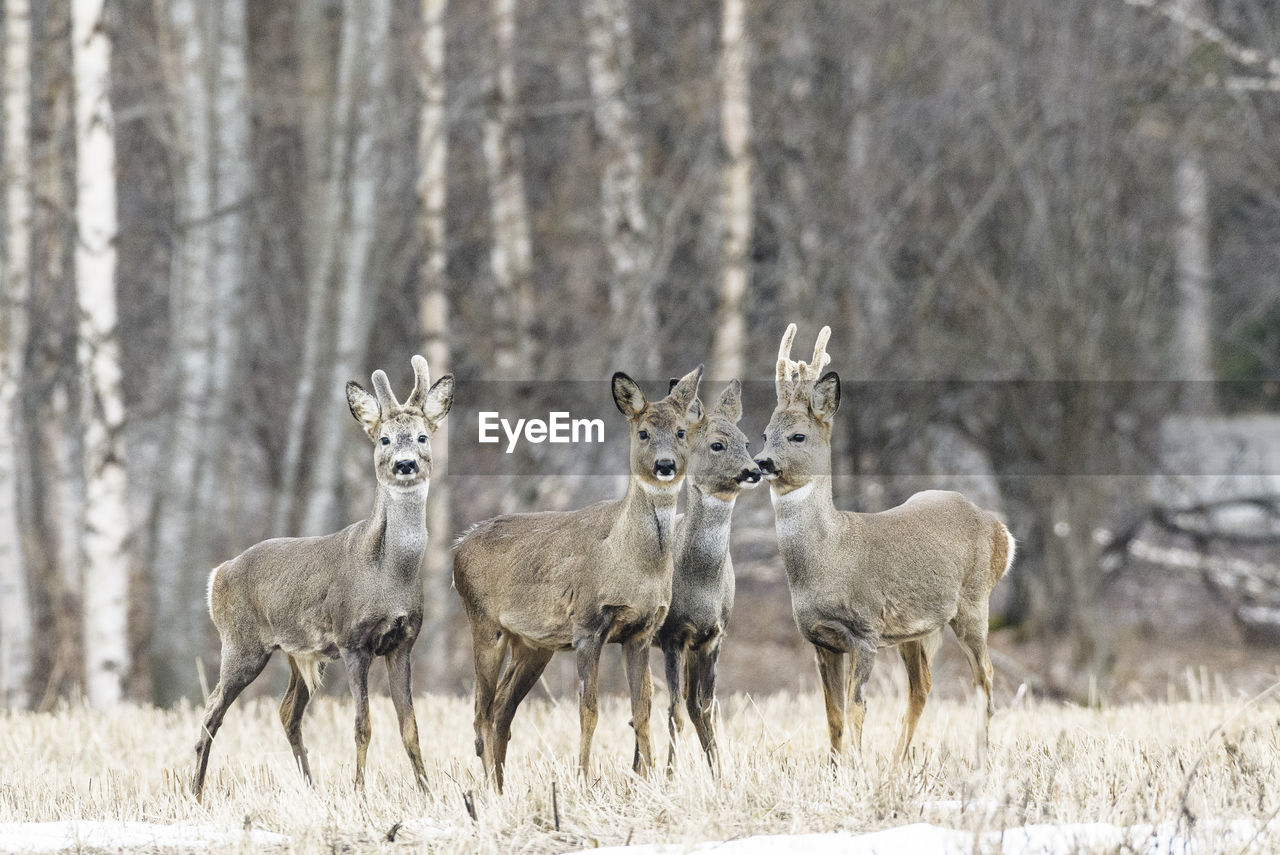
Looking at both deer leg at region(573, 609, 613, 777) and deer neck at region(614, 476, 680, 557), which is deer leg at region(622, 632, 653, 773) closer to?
deer leg at region(573, 609, 613, 777)

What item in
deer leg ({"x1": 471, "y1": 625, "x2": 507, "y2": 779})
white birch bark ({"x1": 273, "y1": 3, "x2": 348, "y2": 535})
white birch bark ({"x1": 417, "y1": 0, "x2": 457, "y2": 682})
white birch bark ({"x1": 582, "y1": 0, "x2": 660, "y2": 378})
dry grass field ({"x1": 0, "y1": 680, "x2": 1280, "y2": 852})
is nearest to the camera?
dry grass field ({"x1": 0, "y1": 680, "x2": 1280, "y2": 852})

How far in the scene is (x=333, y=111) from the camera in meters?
14.1

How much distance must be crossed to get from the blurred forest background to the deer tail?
7.05m

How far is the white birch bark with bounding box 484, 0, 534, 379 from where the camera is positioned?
15.9m

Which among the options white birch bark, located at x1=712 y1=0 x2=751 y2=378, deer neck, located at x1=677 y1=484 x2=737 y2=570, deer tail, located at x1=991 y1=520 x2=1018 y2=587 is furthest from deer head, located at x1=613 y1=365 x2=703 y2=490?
white birch bark, located at x1=712 y1=0 x2=751 y2=378

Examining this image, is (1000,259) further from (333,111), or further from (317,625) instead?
(317,625)

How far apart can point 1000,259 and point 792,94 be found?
2685 mm

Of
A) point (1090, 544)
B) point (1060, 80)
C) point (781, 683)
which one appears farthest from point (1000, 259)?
point (781, 683)

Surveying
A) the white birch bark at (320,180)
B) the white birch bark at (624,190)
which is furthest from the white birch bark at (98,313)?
the white birch bark at (624,190)

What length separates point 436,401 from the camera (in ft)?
20.9

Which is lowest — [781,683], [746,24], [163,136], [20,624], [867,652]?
[781,683]

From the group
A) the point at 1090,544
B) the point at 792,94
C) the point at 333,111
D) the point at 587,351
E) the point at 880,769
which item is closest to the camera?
the point at 880,769

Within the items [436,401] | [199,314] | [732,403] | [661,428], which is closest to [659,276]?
[199,314]

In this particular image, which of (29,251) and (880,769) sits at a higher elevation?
(29,251)
